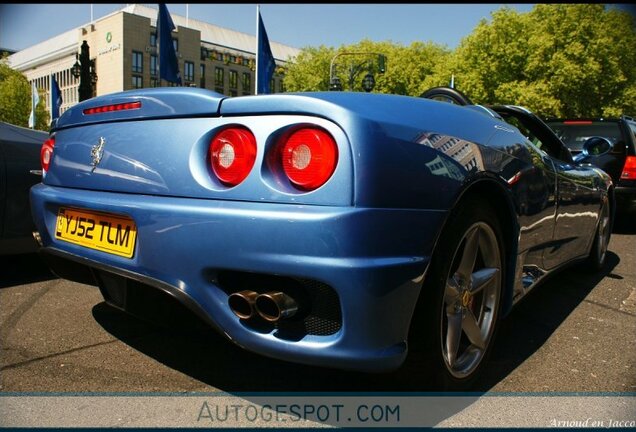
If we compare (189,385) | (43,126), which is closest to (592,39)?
(189,385)

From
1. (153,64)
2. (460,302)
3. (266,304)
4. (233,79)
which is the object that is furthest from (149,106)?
(233,79)

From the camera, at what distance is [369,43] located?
159 feet

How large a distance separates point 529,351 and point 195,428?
1666 millimetres

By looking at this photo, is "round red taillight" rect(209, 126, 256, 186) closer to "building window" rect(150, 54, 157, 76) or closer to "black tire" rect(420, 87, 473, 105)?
"black tire" rect(420, 87, 473, 105)

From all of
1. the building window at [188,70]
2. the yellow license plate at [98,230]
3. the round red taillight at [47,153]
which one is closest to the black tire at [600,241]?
the yellow license plate at [98,230]

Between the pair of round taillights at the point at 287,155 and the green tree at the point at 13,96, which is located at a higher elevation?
the green tree at the point at 13,96

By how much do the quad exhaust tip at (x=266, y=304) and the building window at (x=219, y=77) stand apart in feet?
250

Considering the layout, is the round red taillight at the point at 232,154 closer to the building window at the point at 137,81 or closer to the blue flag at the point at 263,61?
the blue flag at the point at 263,61

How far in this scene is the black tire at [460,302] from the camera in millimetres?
1783

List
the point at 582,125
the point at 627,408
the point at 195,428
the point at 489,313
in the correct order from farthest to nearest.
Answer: the point at 582,125 → the point at 489,313 → the point at 627,408 → the point at 195,428

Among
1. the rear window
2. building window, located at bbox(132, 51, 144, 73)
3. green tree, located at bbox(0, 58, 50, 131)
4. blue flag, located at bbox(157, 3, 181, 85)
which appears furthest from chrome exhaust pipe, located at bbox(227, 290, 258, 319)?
building window, located at bbox(132, 51, 144, 73)

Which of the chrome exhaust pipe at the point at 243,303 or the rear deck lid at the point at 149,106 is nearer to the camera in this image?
the chrome exhaust pipe at the point at 243,303

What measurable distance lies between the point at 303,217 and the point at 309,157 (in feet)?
0.68

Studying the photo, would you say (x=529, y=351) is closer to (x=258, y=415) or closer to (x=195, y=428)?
(x=258, y=415)
